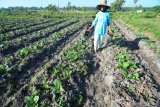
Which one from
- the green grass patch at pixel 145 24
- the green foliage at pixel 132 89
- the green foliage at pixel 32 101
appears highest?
the green foliage at pixel 32 101

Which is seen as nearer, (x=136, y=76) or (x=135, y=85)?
(x=135, y=85)

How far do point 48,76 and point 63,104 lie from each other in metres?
1.98

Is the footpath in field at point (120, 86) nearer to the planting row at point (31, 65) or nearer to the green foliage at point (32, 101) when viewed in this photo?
the green foliage at point (32, 101)

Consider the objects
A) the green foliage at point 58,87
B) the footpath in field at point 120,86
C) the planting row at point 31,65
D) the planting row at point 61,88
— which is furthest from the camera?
the planting row at point 31,65

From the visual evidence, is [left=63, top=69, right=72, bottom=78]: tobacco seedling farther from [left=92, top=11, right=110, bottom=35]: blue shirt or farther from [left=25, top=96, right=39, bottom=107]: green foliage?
[left=92, top=11, right=110, bottom=35]: blue shirt

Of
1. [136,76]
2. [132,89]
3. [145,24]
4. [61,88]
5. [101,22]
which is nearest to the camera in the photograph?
[61,88]

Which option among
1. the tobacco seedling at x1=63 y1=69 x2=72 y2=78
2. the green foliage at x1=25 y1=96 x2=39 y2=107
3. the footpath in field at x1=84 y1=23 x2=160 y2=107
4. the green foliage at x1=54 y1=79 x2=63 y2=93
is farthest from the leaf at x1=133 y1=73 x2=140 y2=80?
the green foliage at x1=25 y1=96 x2=39 y2=107

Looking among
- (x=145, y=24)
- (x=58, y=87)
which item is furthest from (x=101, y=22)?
(x=145, y=24)

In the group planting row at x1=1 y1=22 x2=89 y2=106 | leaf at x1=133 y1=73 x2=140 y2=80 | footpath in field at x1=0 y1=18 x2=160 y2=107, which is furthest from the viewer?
leaf at x1=133 y1=73 x2=140 y2=80

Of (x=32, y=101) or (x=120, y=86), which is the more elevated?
Answer: (x=32, y=101)

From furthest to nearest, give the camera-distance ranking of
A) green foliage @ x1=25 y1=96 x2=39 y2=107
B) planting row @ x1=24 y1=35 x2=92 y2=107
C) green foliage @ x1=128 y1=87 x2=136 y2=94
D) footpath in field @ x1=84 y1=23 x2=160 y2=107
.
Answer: green foliage @ x1=128 y1=87 x2=136 y2=94 → footpath in field @ x1=84 y1=23 x2=160 y2=107 → planting row @ x1=24 y1=35 x2=92 y2=107 → green foliage @ x1=25 y1=96 x2=39 y2=107

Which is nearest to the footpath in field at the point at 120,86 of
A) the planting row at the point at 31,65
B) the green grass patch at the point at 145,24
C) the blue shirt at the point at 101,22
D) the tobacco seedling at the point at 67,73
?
the tobacco seedling at the point at 67,73

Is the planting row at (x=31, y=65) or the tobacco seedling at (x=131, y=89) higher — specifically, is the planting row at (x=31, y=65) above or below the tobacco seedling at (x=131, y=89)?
below

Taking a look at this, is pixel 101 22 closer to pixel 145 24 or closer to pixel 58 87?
pixel 58 87
